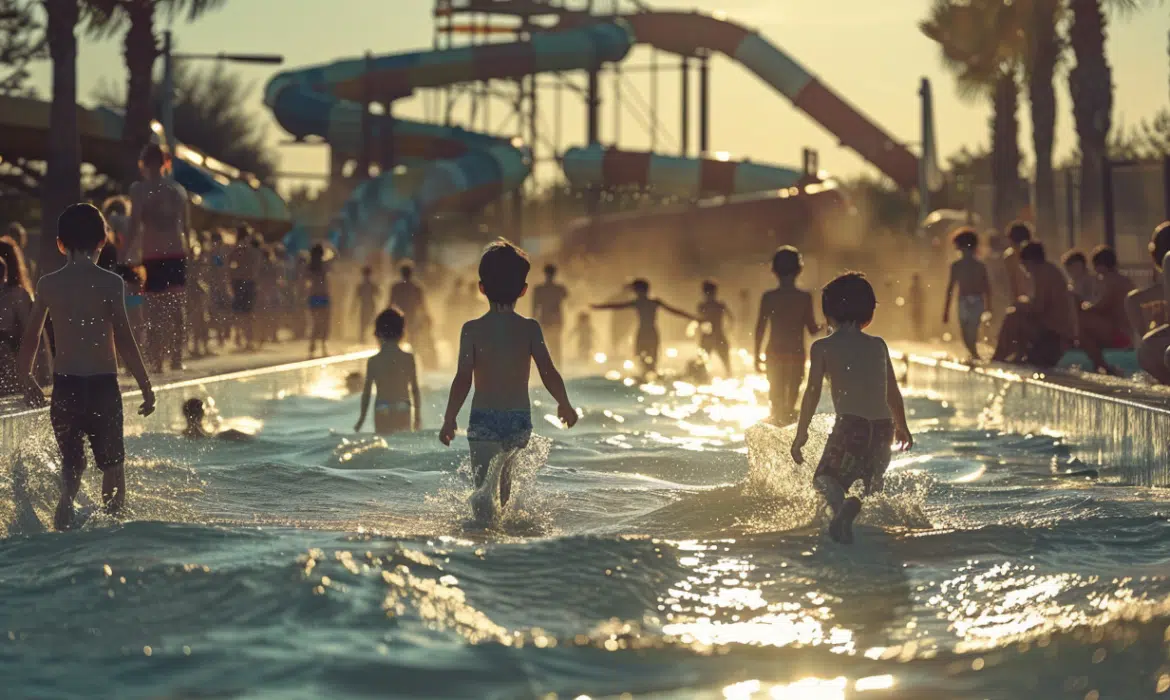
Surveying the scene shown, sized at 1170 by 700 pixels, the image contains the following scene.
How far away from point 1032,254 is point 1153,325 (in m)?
1.75

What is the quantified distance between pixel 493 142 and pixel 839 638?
1597 inches

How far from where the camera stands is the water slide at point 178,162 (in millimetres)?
27969

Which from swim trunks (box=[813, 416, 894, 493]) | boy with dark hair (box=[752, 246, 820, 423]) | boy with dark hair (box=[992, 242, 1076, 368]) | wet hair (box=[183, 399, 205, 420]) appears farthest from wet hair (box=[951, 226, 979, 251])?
swim trunks (box=[813, 416, 894, 493])

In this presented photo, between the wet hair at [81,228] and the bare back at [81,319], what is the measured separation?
11cm

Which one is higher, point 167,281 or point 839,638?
point 167,281

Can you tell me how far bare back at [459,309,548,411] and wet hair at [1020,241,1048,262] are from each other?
28.4ft

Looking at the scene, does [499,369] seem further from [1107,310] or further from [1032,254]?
[1107,310]

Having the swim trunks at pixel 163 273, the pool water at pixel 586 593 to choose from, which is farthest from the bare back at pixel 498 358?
the swim trunks at pixel 163 273

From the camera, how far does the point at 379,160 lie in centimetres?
4606

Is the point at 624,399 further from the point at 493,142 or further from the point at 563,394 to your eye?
the point at 493,142

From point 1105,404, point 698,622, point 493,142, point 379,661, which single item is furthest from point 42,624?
point 493,142

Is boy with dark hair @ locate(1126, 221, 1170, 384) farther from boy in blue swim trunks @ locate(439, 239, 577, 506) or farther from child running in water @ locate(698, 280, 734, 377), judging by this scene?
child running in water @ locate(698, 280, 734, 377)

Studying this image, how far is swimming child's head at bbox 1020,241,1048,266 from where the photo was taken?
50.2ft

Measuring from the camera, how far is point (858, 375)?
7535mm
